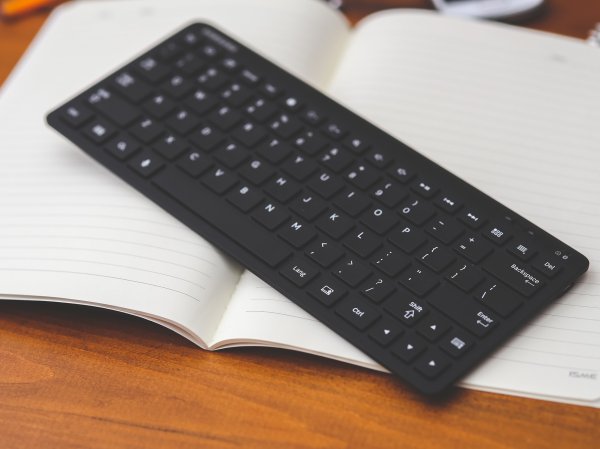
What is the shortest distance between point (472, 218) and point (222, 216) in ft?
0.55

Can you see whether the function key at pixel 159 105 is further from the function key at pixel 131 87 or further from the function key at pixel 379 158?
the function key at pixel 379 158

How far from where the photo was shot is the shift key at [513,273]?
0.51 metres

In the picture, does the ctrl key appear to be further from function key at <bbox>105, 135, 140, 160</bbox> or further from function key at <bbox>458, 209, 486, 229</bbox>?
function key at <bbox>105, 135, 140, 160</bbox>

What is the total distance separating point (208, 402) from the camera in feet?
1.63

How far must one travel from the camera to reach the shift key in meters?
0.51

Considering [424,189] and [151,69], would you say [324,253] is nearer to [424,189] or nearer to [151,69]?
[424,189]

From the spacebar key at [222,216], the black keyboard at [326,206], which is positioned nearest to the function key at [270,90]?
the black keyboard at [326,206]

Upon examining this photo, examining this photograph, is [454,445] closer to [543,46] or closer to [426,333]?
[426,333]

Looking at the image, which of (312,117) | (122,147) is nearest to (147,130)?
(122,147)

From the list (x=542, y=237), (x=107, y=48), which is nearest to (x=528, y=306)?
(x=542, y=237)

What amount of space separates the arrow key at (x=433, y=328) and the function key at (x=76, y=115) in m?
0.31

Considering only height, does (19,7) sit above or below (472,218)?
below

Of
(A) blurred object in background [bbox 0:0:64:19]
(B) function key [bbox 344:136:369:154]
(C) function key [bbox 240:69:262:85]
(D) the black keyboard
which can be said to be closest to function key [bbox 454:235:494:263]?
(D) the black keyboard

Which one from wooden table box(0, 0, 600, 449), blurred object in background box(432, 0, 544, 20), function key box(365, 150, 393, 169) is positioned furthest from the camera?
blurred object in background box(432, 0, 544, 20)
